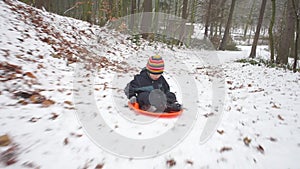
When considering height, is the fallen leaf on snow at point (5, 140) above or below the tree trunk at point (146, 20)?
below

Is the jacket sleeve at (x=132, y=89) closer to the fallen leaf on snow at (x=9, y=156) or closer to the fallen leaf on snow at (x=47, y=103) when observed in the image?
the fallen leaf on snow at (x=47, y=103)

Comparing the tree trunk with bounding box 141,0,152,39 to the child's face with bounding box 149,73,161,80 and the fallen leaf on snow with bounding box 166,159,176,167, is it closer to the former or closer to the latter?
the child's face with bounding box 149,73,161,80

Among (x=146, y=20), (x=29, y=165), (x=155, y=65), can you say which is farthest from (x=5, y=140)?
(x=146, y=20)

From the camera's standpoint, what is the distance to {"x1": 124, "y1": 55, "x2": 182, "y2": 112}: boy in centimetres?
288

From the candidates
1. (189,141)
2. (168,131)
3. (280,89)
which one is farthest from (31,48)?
(280,89)

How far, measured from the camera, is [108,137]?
2066 millimetres

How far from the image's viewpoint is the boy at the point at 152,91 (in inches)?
113

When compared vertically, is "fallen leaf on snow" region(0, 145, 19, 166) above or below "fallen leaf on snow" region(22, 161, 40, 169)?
above

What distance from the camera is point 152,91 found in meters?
3.03

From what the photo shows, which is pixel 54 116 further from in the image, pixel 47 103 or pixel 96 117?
pixel 96 117

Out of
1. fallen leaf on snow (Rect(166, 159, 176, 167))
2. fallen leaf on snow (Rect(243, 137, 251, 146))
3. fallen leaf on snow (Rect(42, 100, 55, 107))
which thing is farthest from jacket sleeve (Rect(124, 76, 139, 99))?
fallen leaf on snow (Rect(243, 137, 251, 146))

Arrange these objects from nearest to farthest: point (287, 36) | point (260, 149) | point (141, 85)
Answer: point (260, 149) < point (141, 85) < point (287, 36)

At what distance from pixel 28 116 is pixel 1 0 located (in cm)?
501

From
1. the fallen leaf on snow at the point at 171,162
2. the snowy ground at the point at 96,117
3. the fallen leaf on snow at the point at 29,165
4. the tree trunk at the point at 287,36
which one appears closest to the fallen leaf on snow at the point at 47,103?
the snowy ground at the point at 96,117
